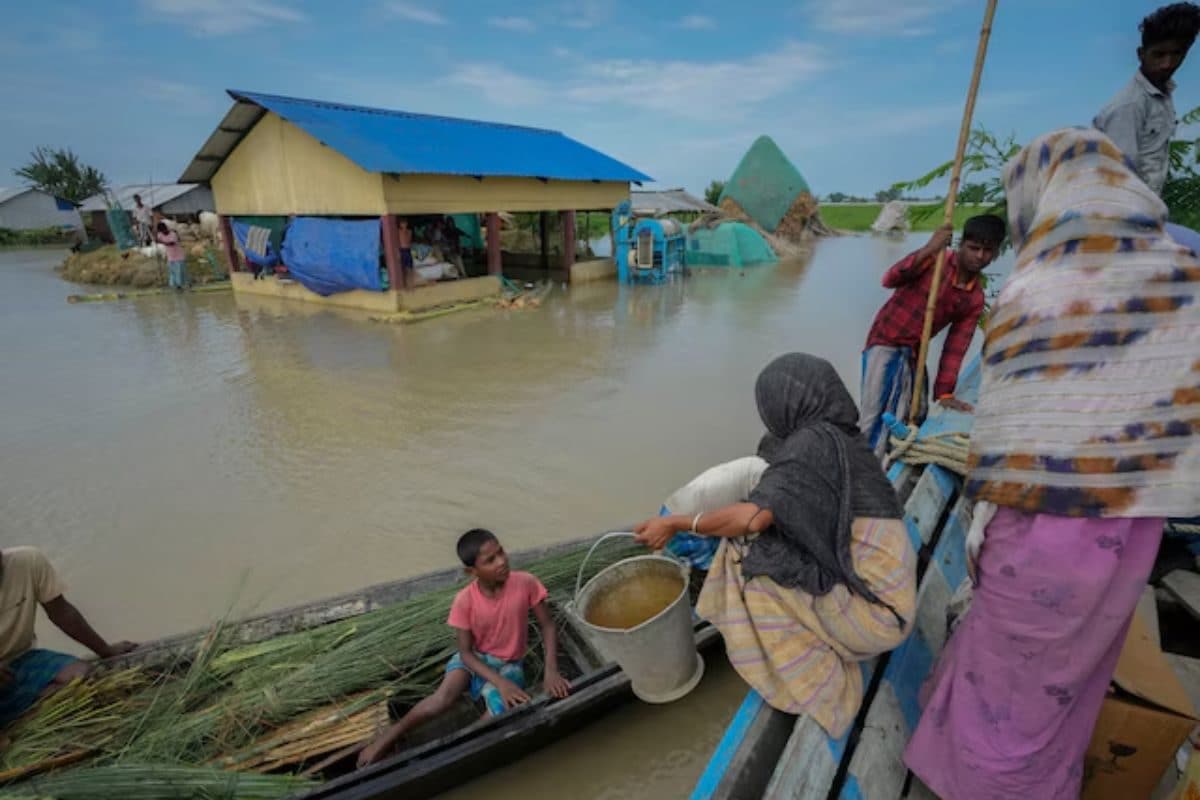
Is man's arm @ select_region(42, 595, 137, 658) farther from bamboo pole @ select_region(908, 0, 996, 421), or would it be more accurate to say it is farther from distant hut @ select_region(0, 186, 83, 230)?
distant hut @ select_region(0, 186, 83, 230)

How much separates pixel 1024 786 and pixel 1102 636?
1.46 feet

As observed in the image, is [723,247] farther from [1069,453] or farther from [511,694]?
[1069,453]

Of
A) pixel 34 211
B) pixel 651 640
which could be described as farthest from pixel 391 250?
pixel 34 211

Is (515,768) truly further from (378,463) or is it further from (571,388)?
(571,388)

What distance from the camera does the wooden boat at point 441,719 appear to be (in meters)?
2.07

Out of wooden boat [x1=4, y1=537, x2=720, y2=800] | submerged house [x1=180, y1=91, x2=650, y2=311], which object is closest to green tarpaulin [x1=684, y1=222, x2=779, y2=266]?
submerged house [x1=180, y1=91, x2=650, y2=311]

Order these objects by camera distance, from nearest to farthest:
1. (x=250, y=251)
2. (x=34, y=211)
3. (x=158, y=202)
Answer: (x=250, y=251) → (x=158, y=202) → (x=34, y=211)

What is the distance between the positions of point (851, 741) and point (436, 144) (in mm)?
13304

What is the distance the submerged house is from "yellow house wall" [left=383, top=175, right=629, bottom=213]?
26mm

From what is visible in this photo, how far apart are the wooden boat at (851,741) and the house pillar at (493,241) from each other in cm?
1200

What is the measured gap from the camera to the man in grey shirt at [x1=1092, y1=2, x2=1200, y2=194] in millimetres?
2344

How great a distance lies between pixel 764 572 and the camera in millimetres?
1738

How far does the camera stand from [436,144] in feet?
41.5

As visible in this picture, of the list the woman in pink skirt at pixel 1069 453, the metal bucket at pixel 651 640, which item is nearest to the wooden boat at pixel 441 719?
the metal bucket at pixel 651 640
